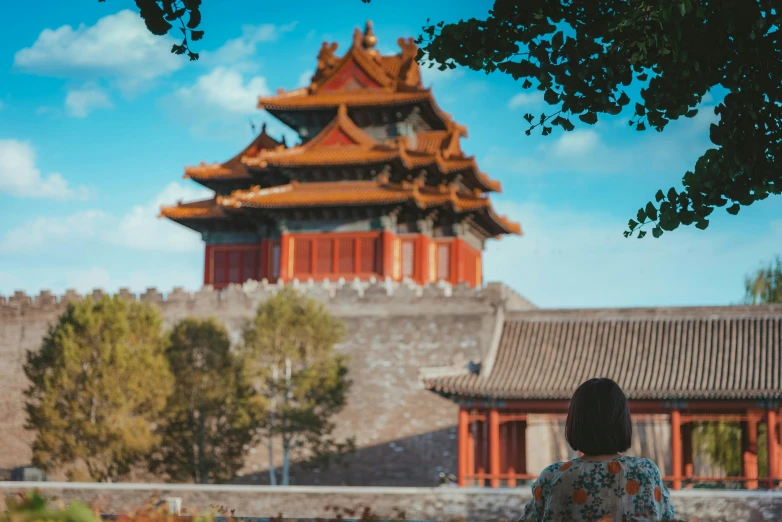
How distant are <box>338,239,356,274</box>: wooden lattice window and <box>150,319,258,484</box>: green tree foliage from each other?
468cm

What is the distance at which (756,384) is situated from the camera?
21109 mm

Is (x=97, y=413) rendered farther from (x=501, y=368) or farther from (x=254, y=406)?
(x=501, y=368)

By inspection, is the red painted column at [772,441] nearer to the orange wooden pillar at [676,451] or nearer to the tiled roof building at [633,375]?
the tiled roof building at [633,375]

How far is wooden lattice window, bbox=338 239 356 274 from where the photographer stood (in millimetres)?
29141

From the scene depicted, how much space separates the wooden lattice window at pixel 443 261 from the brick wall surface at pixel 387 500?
35.8 feet

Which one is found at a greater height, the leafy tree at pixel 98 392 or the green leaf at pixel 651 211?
the green leaf at pixel 651 211

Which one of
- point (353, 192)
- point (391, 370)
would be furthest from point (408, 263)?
point (391, 370)

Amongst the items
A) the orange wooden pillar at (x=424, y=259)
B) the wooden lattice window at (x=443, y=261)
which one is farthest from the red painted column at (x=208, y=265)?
the wooden lattice window at (x=443, y=261)

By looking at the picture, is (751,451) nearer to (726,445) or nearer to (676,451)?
(676,451)

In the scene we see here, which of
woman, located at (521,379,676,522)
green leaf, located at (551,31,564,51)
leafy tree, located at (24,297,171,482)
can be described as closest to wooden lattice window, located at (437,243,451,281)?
leafy tree, located at (24,297,171,482)

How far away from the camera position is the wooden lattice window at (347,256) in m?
29.1

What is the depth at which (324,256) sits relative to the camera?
2936 cm

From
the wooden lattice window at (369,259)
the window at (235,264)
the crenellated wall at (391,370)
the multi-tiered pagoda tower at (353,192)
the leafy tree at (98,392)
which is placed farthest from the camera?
the window at (235,264)

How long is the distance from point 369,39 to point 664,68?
27.0 m
